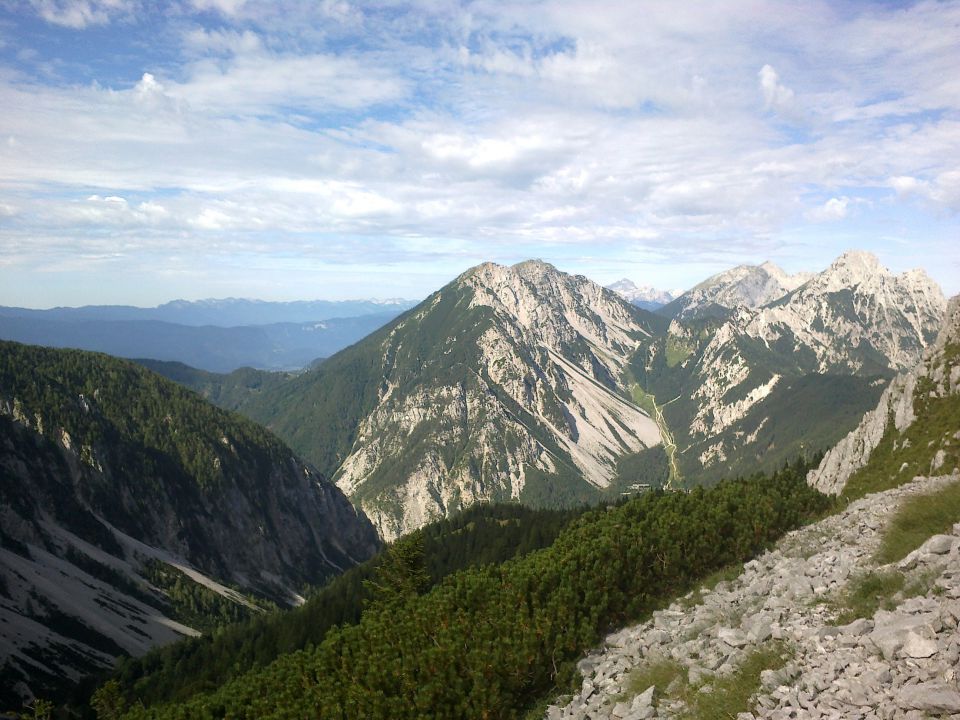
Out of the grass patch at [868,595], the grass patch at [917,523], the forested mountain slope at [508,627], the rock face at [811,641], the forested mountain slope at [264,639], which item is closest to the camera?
the rock face at [811,641]

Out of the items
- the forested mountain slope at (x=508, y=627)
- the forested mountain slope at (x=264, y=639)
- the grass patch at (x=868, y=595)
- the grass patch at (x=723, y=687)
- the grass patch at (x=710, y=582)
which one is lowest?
the forested mountain slope at (x=264, y=639)

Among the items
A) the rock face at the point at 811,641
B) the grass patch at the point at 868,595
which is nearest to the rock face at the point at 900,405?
the rock face at the point at 811,641

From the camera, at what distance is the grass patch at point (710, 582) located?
→ 45625 mm

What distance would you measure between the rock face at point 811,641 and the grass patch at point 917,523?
1.35 metres

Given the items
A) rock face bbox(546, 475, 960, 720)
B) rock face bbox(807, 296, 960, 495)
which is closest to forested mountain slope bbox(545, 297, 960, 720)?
rock face bbox(546, 475, 960, 720)

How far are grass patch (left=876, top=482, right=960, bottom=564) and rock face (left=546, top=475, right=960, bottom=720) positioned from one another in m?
1.35

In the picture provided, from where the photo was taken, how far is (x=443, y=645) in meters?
47.9

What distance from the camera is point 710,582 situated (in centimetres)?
4850

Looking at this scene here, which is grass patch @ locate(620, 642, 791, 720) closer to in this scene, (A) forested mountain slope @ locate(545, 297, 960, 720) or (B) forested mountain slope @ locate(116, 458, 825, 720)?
(A) forested mountain slope @ locate(545, 297, 960, 720)

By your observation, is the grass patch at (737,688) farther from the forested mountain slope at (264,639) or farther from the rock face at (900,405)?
the rock face at (900,405)

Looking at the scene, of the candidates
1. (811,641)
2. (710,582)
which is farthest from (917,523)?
(811,641)

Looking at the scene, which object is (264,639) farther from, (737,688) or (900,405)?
(900,405)

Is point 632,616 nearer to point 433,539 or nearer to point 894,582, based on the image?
point 894,582

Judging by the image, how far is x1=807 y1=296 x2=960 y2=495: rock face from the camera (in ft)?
294
